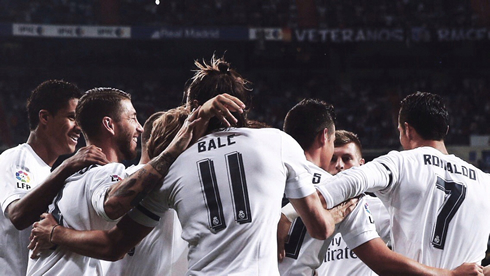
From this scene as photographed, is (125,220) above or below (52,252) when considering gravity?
above

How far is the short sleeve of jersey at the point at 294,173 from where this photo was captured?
8.89ft

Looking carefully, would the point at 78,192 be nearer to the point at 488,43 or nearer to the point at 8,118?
the point at 8,118

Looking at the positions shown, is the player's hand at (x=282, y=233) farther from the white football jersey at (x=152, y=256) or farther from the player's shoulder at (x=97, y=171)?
the player's shoulder at (x=97, y=171)

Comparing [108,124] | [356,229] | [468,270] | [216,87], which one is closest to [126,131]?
[108,124]

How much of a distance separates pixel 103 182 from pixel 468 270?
2.19 metres

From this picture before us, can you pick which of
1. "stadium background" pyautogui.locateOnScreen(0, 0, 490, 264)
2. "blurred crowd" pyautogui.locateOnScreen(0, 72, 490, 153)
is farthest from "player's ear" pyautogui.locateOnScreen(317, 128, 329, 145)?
"stadium background" pyautogui.locateOnScreen(0, 0, 490, 264)

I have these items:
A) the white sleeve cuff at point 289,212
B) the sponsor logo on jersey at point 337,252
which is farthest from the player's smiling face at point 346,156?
the white sleeve cuff at point 289,212

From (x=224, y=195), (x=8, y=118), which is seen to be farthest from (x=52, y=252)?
(x=8, y=118)

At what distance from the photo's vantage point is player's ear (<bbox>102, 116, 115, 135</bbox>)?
Answer: 336 cm

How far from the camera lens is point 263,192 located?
2.62 meters

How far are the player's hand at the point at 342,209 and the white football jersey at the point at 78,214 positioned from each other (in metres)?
1.17

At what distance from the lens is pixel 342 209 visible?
311 cm

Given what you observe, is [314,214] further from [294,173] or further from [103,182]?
[103,182]

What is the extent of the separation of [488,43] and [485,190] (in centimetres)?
Answer: 2307
